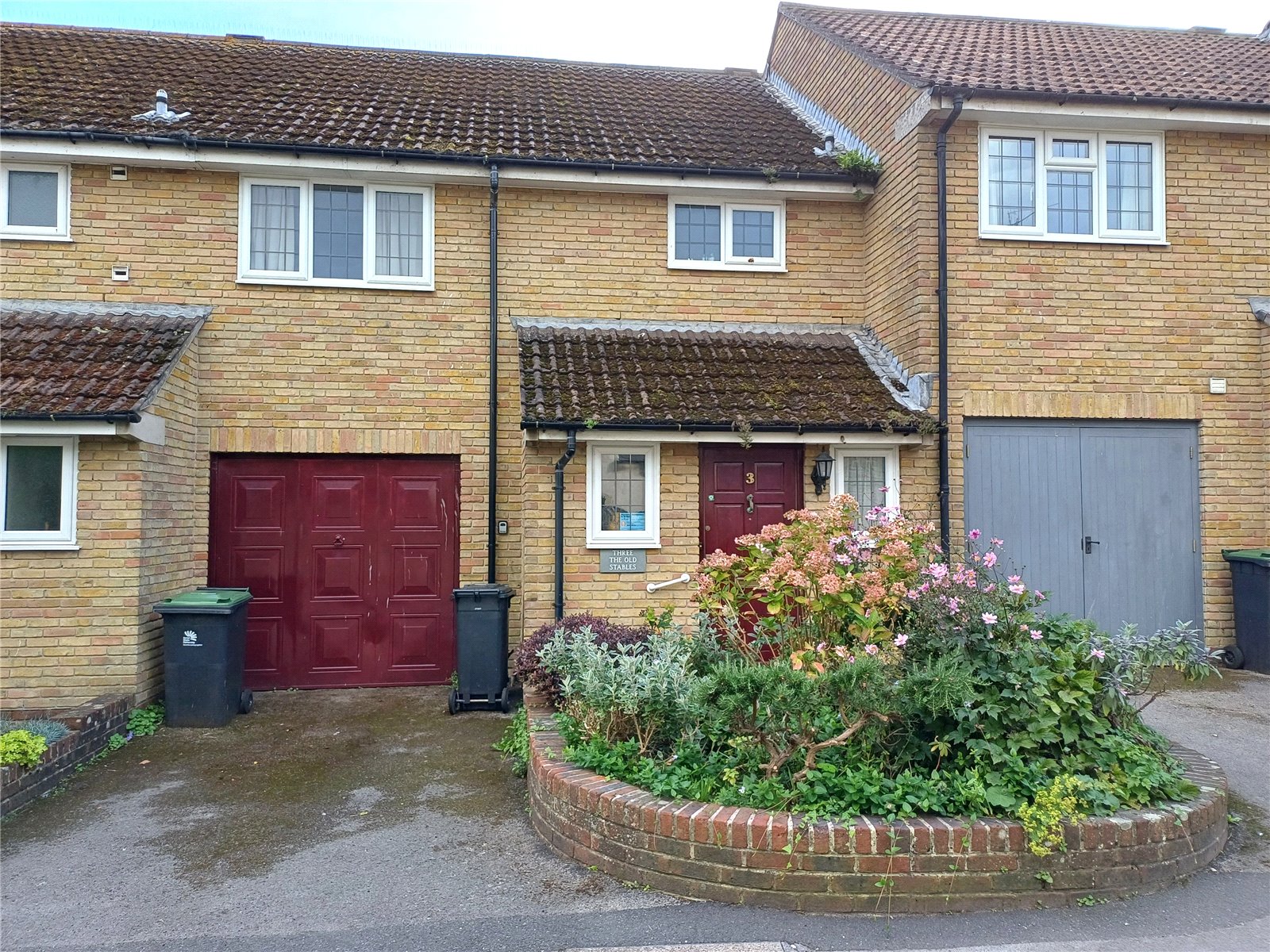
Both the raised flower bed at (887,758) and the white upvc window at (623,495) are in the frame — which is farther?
the white upvc window at (623,495)

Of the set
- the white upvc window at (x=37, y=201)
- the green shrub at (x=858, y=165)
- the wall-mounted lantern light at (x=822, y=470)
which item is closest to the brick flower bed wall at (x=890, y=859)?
the wall-mounted lantern light at (x=822, y=470)

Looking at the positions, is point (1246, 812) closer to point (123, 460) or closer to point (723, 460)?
point (723, 460)

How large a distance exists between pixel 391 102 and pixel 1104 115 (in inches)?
315

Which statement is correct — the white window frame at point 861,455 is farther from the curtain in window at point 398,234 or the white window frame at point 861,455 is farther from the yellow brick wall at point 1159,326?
the curtain in window at point 398,234

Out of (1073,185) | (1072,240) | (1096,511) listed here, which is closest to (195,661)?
(1096,511)

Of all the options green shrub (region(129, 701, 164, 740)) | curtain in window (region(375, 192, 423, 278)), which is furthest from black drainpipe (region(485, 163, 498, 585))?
green shrub (region(129, 701, 164, 740))

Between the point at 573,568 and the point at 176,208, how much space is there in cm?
552

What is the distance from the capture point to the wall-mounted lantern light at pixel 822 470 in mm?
8212

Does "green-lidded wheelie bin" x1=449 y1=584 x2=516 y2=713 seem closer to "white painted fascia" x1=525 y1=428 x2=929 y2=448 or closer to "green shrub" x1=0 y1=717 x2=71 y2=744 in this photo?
"white painted fascia" x1=525 y1=428 x2=929 y2=448

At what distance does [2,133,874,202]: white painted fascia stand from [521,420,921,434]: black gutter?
3036 mm

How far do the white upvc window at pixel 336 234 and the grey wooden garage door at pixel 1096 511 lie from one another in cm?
619

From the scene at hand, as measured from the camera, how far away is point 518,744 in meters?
6.12

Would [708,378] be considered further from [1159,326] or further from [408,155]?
[1159,326]

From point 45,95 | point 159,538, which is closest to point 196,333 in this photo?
point 159,538
